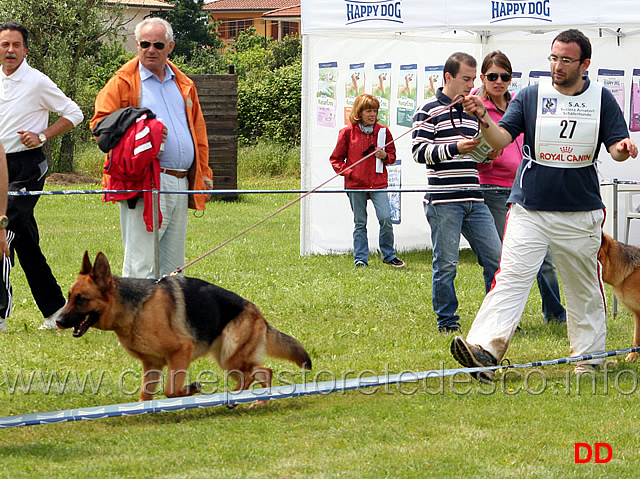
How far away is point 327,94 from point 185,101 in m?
4.94

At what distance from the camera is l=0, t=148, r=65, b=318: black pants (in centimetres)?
689

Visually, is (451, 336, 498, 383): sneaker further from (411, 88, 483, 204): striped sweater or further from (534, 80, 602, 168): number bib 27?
(411, 88, 483, 204): striped sweater

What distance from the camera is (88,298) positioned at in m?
4.87

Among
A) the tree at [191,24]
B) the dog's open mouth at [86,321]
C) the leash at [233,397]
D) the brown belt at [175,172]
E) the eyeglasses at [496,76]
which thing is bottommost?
the leash at [233,397]

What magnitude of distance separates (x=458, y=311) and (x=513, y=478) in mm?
4204

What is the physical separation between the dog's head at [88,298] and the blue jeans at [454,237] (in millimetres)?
2898

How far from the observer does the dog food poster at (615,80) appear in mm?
10961

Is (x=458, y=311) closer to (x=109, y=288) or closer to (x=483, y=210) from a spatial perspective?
(x=483, y=210)

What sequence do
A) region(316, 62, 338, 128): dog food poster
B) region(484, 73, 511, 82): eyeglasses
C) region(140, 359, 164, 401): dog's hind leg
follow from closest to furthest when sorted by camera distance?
1. region(140, 359, 164, 401): dog's hind leg
2. region(484, 73, 511, 82): eyeglasses
3. region(316, 62, 338, 128): dog food poster

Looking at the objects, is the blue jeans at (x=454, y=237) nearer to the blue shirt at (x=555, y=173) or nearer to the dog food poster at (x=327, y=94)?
Result: the blue shirt at (x=555, y=173)

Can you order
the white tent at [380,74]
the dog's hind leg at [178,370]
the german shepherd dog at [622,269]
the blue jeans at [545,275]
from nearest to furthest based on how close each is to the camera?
the dog's hind leg at [178,370]
the german shepherd dog at [622,269]
the blue jeans at [545,275]
the white tent at [380,74]

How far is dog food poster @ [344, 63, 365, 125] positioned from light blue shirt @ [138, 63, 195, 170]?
5051 millimetres

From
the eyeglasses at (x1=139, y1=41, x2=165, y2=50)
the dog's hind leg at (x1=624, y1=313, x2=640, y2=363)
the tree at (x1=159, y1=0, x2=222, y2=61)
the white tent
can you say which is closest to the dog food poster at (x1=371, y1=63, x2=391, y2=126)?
the white tent

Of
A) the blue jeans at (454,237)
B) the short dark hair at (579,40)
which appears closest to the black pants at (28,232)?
the blue jeans at (454,237)
